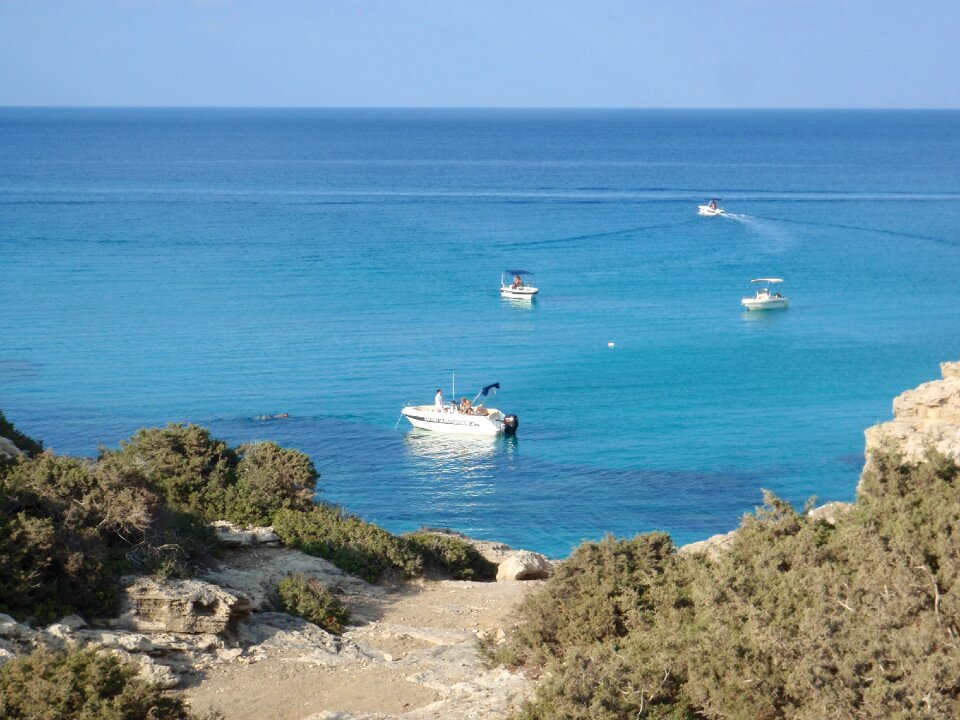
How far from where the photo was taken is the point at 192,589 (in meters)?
13.5

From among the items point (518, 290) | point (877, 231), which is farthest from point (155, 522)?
point (877, 231)

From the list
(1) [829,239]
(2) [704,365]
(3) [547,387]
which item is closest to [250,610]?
(3) [547,387]

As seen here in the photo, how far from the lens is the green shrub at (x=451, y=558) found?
1848cm

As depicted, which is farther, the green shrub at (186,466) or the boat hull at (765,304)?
the boat hull at (765,304)

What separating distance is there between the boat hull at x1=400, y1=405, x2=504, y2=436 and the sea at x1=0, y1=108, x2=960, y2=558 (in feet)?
1.49

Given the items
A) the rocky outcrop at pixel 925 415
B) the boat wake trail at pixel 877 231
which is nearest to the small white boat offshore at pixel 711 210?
the boat wake trail at pixel 877 231

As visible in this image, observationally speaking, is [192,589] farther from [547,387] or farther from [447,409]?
[547,387]

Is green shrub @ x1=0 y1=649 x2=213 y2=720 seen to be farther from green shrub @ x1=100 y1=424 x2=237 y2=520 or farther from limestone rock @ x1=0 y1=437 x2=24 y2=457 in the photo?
green shrub @ x1=100 y1=424 x2=237 y2=520

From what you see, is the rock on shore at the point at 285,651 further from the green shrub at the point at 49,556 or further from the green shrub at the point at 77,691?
the green shrub at the point at 77,691

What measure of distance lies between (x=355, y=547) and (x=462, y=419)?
20410 millimetres

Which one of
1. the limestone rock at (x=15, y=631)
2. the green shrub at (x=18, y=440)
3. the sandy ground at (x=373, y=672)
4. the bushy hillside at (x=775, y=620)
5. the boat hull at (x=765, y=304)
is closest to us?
the bushy hillside at (x=775, y=620)

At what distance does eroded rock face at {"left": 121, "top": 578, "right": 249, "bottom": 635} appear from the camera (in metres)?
13.2

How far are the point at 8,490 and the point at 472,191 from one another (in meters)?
91.2

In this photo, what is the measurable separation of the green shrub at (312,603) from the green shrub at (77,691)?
452cm
